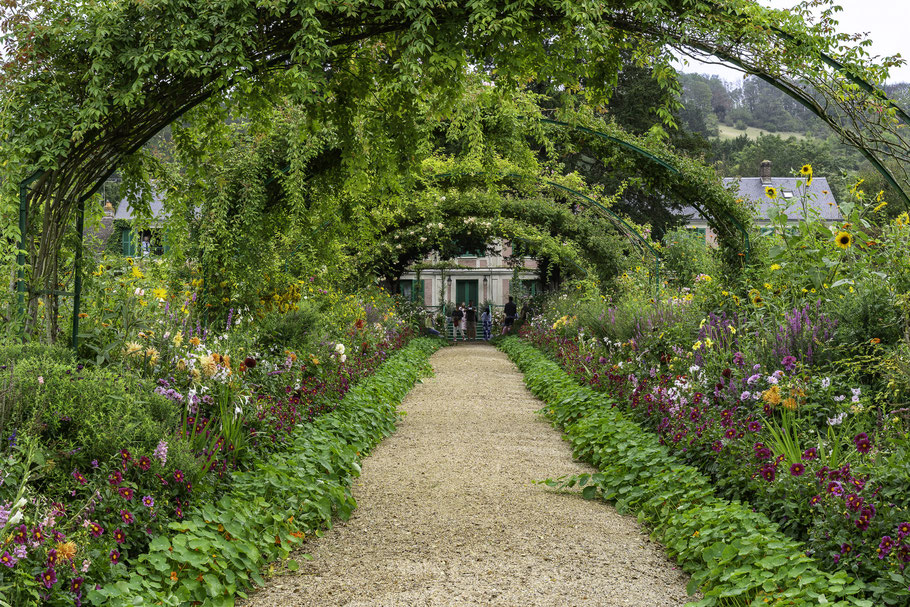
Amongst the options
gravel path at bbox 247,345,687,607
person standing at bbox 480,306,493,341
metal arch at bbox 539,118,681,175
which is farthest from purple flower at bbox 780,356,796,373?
person standing at bbox 480,306,493,341

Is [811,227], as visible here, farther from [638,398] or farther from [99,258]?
[99,258]

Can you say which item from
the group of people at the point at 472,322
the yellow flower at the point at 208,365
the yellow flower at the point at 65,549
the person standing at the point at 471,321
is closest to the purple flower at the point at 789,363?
the yellow flower at the point at 208,365

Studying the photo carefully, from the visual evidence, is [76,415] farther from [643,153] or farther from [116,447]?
[643,153]

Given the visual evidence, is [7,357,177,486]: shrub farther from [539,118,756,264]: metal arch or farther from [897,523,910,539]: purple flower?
[539,118,756,264]: metal arch

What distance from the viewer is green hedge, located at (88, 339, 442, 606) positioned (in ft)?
9.04

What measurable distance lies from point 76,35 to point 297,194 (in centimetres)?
267

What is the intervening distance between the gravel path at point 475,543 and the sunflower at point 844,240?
2211mm

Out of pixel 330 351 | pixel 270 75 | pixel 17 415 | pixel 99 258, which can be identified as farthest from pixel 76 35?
pixel 330 351

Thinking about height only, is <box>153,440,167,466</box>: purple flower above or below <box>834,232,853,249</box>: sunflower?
below

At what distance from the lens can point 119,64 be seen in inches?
171

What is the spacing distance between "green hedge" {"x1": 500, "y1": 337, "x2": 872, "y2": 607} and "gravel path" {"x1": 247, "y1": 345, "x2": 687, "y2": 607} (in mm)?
120

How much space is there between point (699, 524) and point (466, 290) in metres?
29.8

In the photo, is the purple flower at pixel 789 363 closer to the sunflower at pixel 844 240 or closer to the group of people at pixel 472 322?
the sunflower at pixel 844 240

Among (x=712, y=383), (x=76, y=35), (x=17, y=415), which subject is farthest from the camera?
(x=712, y=383)
